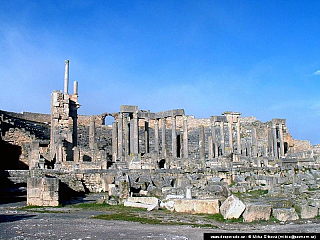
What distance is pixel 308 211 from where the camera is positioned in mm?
12055

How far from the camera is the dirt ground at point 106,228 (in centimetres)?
881

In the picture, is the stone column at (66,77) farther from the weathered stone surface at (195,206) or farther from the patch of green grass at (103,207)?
the weathered stone surface at (195,206)

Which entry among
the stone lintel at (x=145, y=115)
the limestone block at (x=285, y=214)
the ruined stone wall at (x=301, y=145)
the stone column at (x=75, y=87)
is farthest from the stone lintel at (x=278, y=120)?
the limestone block at (x=285, y=214)

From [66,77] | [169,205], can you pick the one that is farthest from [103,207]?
[66,77]

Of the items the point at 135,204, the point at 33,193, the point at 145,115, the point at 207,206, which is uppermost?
the point at 145,115

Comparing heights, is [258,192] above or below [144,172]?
below

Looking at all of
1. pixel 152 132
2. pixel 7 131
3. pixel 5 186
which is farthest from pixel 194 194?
pixel 152 132

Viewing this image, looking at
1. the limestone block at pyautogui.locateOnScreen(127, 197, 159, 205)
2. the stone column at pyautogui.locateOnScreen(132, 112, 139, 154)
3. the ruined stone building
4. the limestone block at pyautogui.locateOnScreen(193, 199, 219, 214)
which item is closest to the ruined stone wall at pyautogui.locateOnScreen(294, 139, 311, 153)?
the ruined stone building

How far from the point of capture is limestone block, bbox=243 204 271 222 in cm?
1136

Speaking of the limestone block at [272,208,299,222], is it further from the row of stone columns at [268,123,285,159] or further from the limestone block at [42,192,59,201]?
the row of stone columns at [268,123,285,159]

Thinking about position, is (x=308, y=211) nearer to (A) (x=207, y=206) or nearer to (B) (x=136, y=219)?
(A) (x=207, y=206)

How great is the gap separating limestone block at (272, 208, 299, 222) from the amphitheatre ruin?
0.10 ft

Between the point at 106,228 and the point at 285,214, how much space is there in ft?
17.8

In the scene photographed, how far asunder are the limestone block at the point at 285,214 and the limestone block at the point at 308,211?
0.36m
